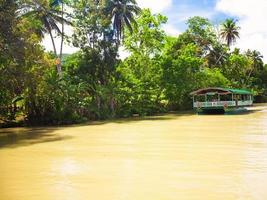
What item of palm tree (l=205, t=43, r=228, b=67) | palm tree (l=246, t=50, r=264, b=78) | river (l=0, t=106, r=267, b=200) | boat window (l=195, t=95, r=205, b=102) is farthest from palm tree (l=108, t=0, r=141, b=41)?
palm tree (l=246, t=50, r=264, b=78)

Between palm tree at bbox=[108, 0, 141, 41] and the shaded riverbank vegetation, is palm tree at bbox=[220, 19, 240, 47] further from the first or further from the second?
palm tree at bbox=[108, 0, 141, 41]

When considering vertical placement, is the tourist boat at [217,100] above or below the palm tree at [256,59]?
below

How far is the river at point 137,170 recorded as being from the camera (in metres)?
7.78

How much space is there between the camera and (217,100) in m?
36.9

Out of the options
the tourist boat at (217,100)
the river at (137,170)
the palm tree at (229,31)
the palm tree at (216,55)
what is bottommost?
the river at (137,170)

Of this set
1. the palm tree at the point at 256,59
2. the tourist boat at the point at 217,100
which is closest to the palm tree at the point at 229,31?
the palm tree at the point at 256,59

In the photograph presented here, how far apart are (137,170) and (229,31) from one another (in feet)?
196

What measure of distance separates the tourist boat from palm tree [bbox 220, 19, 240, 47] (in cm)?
2824

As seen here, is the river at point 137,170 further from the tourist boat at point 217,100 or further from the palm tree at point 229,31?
the palm tree at point 229,31

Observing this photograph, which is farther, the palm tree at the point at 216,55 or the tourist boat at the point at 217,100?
the palm tree at the point at 216,55

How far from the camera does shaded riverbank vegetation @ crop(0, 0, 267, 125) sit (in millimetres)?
22719

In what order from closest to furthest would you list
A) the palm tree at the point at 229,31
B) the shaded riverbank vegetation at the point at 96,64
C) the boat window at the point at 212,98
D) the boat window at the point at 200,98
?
the shaded riverbank vegetation at the point at 96,64, the boat window at the point at 212,98, the boat window at the point at 200,98, the palm tree at the point at 229,31

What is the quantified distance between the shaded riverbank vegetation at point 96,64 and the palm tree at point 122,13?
97 millimetres

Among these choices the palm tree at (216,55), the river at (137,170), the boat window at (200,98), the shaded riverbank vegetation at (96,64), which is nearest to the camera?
the river at (137,170)
